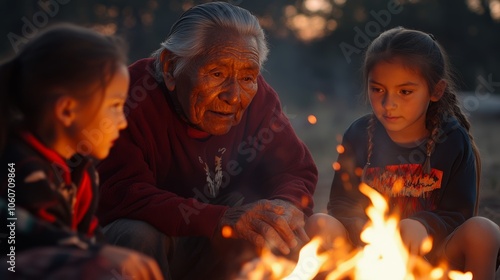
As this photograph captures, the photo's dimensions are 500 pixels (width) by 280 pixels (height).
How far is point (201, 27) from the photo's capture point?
12.2ft

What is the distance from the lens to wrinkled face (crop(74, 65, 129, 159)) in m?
2.51

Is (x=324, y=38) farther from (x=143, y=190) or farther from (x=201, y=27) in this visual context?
(x=143, y=190)

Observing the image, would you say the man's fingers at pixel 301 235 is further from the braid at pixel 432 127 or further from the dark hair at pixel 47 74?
the dark hair at pixel 47 74

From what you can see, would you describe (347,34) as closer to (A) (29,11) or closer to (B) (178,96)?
(A) (29,11)

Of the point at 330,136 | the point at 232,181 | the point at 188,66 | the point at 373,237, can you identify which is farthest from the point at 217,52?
the point at 330,136

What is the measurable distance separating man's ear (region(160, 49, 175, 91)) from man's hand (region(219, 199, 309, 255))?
812 mm

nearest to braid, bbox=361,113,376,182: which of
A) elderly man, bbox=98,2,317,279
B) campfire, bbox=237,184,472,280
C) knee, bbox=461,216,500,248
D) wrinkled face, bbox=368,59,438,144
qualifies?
wrinkled face, bbox=368,59,438,144

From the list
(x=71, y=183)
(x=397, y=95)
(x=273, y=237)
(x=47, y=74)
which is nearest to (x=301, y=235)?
(x=273, y=237)

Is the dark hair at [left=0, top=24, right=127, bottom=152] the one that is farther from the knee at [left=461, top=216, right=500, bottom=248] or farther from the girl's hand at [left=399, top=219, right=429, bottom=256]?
the knee at [left=461, top=216, right=500, bottom=248]

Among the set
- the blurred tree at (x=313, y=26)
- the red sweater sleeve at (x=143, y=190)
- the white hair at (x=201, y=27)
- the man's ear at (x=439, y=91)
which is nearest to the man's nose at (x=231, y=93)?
the white hair at (x=201, y=27)

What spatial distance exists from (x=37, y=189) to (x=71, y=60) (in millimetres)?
487

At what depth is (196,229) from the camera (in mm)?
3471

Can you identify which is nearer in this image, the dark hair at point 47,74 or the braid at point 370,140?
the dark hair at point 47,74

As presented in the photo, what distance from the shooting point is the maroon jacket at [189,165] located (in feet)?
11.4
